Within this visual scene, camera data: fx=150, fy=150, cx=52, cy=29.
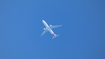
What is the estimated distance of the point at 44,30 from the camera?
819 inches

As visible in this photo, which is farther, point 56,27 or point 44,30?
point 44,30

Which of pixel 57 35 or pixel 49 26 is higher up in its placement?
pixel 49 26

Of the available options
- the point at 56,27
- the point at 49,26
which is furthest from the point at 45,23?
the point at 56,27

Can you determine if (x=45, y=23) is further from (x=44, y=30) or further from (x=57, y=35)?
(x=57, y=35)

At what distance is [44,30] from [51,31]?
1.09 meters

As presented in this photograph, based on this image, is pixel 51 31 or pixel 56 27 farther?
pixel 51 31

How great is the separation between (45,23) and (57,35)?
2.37 meters

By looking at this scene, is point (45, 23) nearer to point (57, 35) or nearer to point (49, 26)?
point (49, 26)

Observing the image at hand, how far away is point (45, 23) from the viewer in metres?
20.6

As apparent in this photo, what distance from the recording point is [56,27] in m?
19.5

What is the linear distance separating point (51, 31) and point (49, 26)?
3.51 feet

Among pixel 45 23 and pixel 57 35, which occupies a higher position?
pixel 45 23

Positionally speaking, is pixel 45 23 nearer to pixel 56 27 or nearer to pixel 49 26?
pixel 49 26

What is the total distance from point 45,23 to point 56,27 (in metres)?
1.94
